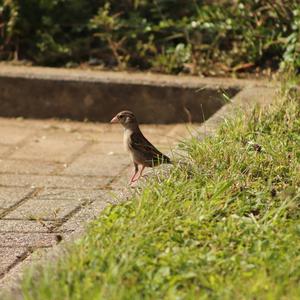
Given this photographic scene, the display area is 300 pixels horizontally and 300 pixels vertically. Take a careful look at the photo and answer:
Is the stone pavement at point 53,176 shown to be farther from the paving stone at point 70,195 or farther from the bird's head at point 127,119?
the bird's head at point 127,119

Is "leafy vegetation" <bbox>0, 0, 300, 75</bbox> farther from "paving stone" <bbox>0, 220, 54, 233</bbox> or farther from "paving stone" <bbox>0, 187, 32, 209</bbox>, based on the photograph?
"paving stone" <bbox>0, 220, 54, 233</bbox>

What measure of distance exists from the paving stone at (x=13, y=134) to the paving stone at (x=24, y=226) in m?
2.60

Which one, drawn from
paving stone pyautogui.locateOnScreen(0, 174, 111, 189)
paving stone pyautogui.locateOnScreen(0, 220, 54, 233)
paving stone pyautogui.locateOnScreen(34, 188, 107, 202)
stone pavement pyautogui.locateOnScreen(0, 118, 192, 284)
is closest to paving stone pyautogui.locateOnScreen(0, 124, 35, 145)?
stone pavement pyautogui.locateOnScreen(0, 118, 192, 284)

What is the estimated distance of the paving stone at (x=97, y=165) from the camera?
25.7ft

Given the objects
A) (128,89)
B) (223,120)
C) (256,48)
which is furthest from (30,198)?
(256,48)

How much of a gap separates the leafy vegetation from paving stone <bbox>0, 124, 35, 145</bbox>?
1.00m

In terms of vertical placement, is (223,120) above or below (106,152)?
above

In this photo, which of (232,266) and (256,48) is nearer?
(232,266)

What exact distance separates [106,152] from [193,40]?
1.99 m

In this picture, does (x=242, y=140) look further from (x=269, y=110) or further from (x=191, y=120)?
(x=191, y=120)

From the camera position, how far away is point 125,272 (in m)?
4.28

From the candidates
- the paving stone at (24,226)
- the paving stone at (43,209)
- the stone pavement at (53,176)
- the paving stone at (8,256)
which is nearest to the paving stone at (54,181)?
the stone pavement at (53,176)

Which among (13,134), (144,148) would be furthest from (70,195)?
(13,134)

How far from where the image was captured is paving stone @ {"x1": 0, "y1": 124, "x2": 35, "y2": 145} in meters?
8.87
